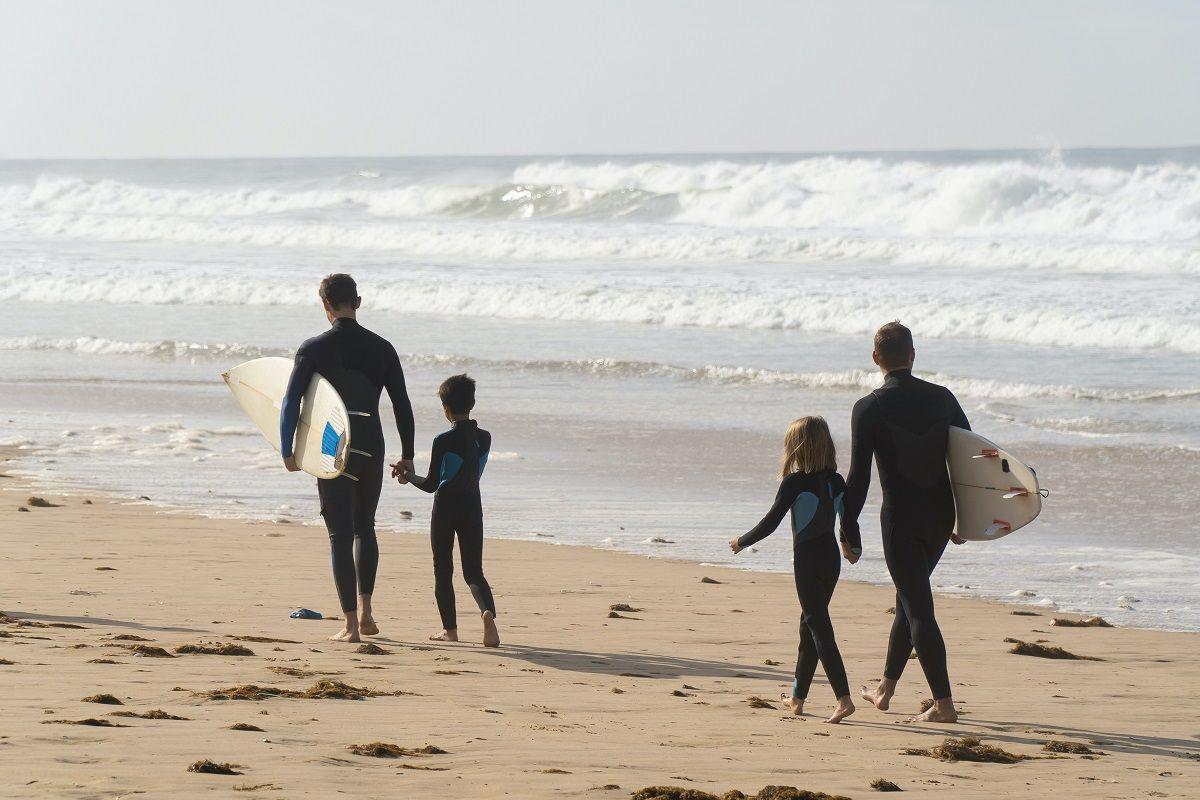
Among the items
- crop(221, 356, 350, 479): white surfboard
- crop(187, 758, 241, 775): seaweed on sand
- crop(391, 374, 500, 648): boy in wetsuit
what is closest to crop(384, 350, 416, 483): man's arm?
crop(391, 374, 500, 648): boy in wetsuit

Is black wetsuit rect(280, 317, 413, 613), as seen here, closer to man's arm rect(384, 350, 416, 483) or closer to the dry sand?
man's arm rect(384, 350, 416, 483)

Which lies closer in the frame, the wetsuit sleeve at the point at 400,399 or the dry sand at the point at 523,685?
the dry sand at the point at 523,685

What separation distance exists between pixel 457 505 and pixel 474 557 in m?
0.24

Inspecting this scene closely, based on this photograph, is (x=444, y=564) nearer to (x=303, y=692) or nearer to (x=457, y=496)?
(x=457, y=496)

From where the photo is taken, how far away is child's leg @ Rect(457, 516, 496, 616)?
588 cm

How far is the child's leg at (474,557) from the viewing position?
19.3ft

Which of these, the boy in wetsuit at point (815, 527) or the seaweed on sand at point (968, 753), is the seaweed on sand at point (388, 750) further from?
the seaweed on sand at point (968, 753)

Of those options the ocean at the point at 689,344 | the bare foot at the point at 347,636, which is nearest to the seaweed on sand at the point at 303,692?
the bare foot at the point at 347,636

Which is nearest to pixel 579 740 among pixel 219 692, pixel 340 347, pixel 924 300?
pixel 219 692

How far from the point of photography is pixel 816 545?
16.0 feet

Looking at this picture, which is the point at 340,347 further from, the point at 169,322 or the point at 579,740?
the point at 169,322

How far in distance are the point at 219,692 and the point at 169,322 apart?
18.1 meters

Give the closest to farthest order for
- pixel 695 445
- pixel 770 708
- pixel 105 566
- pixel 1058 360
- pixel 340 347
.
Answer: pixel 770 708 → pixel 340 347 → pixel 105 566 → pixel 695 445 → pixel 1058 360

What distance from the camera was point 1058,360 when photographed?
1711 cm
